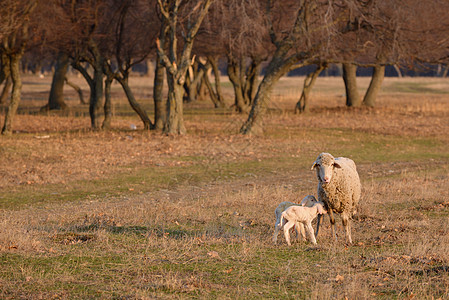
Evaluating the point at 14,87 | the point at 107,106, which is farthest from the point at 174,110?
the point at 14,87

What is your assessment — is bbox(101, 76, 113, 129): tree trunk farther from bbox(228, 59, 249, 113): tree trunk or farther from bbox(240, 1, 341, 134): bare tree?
bbox(228, 59, 249, 113): tree trunk

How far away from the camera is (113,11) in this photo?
29.1 m

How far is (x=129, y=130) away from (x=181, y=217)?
17483 millimetres

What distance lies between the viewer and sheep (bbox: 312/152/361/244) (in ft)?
30.6

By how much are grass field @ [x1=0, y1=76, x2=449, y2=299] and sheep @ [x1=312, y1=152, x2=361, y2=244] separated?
0.39m

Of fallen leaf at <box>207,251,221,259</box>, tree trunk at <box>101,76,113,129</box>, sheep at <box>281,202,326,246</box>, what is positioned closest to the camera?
fallen leaf at <box>207,251,221,259</box>

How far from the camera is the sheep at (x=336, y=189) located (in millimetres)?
9327

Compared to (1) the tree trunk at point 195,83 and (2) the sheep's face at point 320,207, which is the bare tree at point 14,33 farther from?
(1) the tree trunk at point 195,83

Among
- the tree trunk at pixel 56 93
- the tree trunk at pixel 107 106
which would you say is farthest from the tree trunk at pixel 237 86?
the tree trunk at pixel 107 106

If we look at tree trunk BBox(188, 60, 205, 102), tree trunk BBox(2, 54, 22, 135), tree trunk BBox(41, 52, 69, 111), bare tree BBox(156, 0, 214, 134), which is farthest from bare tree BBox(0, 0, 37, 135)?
tree trunk BBox(188, 60, 205, 102)

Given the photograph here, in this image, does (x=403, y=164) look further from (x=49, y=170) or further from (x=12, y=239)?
(x=12, y=239)

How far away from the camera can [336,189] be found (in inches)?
380

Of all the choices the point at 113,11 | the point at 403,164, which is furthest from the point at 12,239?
the point at 113,11

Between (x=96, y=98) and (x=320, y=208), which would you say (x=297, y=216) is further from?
(x=96, y=98)
